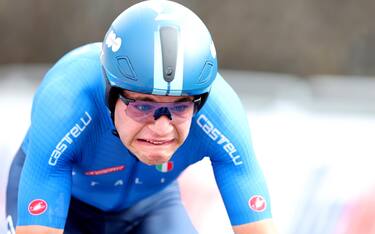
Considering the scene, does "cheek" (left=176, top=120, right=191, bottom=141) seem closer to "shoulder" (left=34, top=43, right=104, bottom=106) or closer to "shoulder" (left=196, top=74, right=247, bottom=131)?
"shoulder" (left=196, top=74, right=247, bottom=131)

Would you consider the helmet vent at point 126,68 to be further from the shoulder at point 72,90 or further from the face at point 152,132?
the shoulder at point 72,90

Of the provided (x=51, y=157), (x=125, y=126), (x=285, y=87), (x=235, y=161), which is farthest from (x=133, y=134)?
(x=285, y=87)

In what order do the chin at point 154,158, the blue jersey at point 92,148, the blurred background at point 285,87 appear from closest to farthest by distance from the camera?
1. the chin at point 154,158
2. the blue jersey at point 92,148
3. the blurred background at point 285,87

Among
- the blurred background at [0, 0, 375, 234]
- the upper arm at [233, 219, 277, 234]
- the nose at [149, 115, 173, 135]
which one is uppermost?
A: the nose at [149, 115, 173, 135]

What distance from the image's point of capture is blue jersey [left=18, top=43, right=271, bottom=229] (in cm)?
313

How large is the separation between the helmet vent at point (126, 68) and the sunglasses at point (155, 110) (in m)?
0.11

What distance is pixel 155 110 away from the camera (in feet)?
9.73

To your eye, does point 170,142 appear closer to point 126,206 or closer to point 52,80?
point 52,80

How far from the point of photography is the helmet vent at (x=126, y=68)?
2.92 metres

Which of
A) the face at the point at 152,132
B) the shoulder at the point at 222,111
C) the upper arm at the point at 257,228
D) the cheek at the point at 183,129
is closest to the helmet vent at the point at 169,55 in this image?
the face at the point at 152,132

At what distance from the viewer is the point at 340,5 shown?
435 inches

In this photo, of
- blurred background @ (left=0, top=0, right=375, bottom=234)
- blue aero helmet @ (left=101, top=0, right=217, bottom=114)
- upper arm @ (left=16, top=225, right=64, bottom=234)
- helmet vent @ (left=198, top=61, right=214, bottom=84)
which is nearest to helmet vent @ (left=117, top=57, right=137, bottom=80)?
blue aero helmet @ (left=101, top=0, right=217, bottom=114)

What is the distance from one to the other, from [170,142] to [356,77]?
7.63 m

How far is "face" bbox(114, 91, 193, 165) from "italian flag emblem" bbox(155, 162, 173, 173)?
1.49 feet
